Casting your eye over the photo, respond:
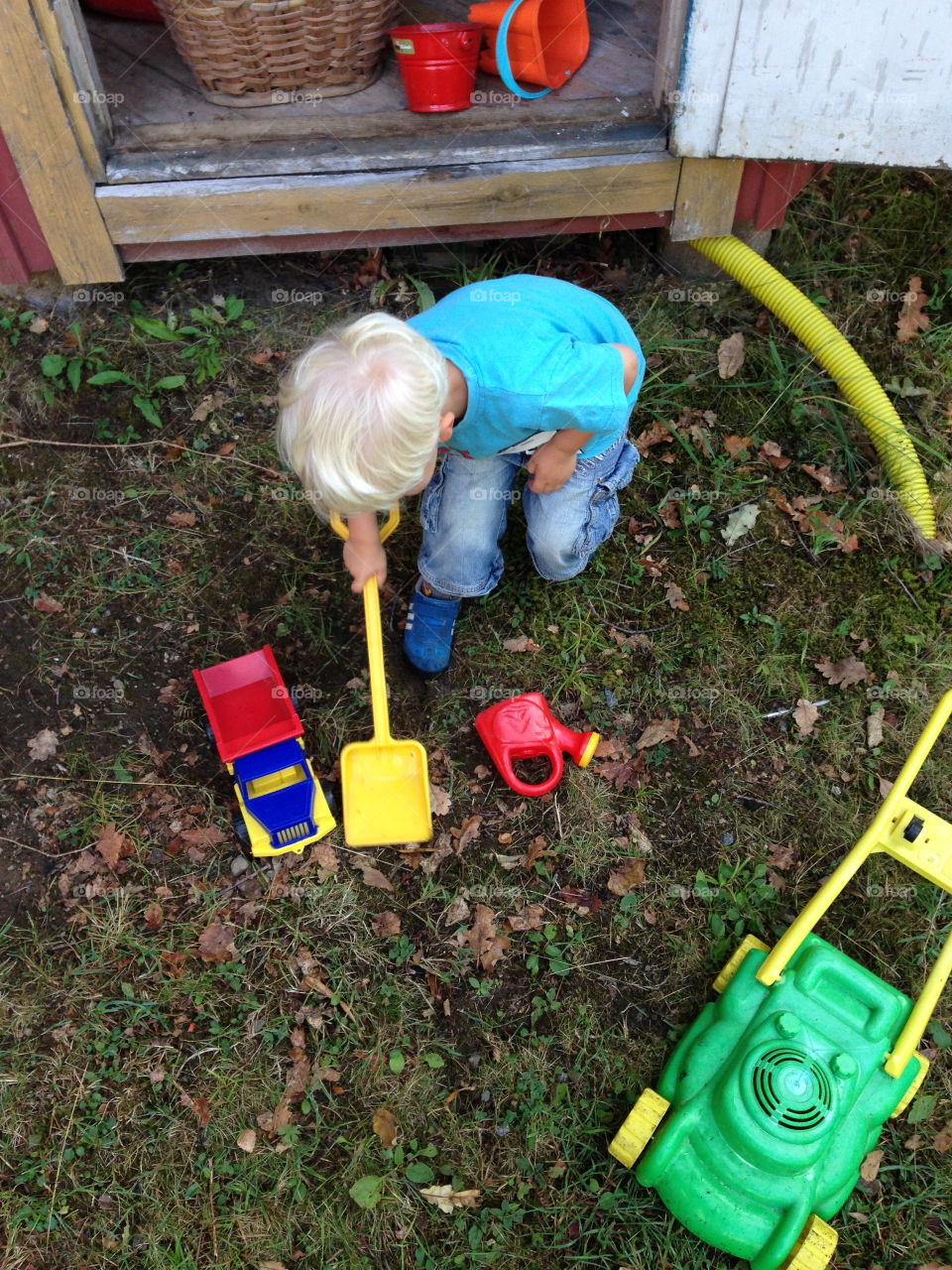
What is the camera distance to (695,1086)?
7.44 ft

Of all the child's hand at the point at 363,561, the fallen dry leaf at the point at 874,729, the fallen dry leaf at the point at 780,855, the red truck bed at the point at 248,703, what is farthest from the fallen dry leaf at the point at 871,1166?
the child's hand at the point at 363,561

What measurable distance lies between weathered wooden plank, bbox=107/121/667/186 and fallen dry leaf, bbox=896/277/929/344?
1138 mm

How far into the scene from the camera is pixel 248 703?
2771 millimetres

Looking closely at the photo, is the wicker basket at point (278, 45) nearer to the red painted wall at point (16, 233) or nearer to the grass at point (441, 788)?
the grass at point (441, 788)

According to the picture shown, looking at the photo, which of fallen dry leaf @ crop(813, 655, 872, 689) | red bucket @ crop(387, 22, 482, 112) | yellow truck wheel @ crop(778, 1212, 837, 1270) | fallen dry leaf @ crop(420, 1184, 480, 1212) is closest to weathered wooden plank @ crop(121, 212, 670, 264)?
red bucket @ crop(387, 22, 482, 112)

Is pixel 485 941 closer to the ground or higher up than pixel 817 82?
closer to the ground

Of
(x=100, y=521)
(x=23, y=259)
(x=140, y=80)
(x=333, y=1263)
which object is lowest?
(x=333, y=1263)

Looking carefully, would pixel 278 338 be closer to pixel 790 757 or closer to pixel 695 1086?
pixel 790 757

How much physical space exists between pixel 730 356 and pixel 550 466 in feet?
4.36

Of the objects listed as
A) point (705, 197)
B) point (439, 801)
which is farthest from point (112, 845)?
point (705, 197)

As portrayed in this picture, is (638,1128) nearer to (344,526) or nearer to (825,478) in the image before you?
(344,526)

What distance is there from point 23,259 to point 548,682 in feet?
7.62

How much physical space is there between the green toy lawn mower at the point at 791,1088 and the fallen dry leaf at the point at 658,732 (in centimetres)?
72

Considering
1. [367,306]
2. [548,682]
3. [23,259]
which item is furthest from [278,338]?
[548,682]
